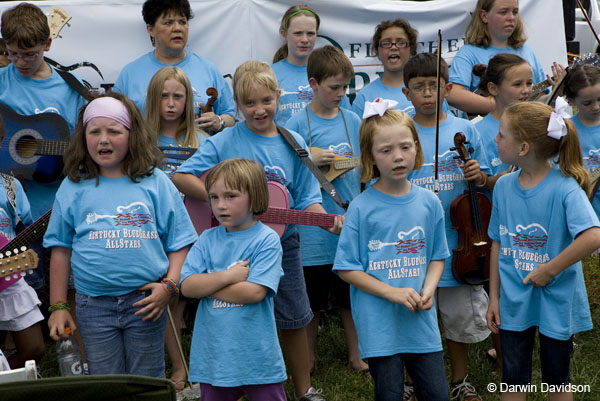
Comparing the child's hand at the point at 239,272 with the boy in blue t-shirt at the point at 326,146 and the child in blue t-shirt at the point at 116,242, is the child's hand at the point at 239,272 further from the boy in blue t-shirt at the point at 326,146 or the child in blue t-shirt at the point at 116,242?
the boy in blue t-shirt at the point at 326,146

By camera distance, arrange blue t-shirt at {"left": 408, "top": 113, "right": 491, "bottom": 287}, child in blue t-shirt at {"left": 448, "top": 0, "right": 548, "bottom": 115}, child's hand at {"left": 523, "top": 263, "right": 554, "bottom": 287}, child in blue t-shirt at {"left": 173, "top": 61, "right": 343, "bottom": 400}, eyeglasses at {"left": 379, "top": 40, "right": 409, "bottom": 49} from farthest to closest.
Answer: child in blue t-shirt at {"left": 448, "top": 0, "right": 548, "bottom": 115}
eyeglasses at {"left": 379, "top": 40, "right": 409, "bottom": 49}
blue t-shirt at {"left": 408, "top": 113, "right": 491, "bottom": 287}
child in blue t-shirt at {"left": 173, "top": 61, "right": 343, "bottom": 400}
child's hand at {"left": 523, "top": 263, "right": 554, "bottom": 287}

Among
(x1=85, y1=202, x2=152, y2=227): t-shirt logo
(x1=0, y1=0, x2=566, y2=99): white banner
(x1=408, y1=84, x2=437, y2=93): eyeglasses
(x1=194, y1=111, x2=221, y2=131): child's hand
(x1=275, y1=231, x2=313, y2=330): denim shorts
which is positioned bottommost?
(x1=275, y1=231, x2=313, y2=330): denim shorts

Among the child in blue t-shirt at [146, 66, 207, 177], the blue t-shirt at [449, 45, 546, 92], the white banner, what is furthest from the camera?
the white banner

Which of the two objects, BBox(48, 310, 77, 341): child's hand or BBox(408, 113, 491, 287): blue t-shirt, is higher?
BBox(408, 113, 491, 287): blue t-shirt

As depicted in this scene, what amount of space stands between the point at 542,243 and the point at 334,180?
4.93 ft

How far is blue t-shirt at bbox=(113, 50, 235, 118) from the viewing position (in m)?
5.29

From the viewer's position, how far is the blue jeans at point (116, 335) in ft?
11.6

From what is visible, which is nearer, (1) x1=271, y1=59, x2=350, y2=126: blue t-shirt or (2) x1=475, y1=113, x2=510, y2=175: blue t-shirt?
(2) x1=475, y1=113, x2=510, y2=175: blue t-shirt

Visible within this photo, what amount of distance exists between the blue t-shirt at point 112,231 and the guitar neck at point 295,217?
621mm

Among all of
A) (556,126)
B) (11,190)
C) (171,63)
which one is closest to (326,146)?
(171,63)

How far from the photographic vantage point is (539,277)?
11.7 feet

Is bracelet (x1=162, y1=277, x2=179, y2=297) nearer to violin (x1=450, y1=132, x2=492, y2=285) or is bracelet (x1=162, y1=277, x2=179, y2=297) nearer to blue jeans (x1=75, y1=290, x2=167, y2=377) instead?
blue jeans (x1=75, y1=290, x2=167, y2=377)

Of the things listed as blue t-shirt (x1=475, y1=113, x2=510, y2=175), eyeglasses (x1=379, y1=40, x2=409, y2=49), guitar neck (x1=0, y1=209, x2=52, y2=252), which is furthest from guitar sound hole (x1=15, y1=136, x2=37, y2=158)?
blue t-shirt (x1=475, y1=113, x2=510, y2=175)

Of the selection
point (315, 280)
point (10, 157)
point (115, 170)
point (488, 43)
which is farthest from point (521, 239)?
point (10, 157)
